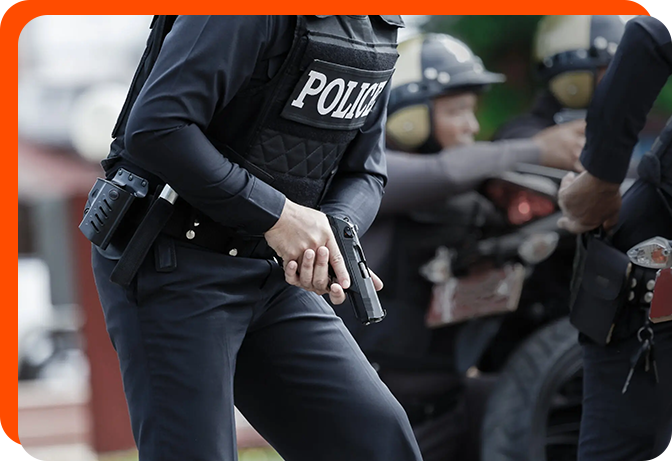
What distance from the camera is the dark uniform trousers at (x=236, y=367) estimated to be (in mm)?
1888

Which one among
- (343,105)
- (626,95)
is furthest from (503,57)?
(343,105)

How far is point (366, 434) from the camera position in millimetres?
2012

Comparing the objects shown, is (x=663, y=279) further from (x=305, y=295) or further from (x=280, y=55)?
(x=280, y=55)

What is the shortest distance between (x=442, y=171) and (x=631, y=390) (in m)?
1.24

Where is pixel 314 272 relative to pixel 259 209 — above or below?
below

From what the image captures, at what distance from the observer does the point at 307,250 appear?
188cm

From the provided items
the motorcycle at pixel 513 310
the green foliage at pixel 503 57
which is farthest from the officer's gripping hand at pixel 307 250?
the green foliage at pixel 503 57

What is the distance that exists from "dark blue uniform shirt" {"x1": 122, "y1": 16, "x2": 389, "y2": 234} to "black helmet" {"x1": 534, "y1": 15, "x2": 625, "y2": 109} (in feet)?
6.97

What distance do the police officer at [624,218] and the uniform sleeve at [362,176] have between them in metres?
0.51

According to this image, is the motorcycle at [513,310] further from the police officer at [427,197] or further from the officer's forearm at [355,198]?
the officer's forearm at [355,198]

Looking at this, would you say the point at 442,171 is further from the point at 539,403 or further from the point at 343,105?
the point at 343,105

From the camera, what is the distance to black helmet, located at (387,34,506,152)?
11.6 feet
